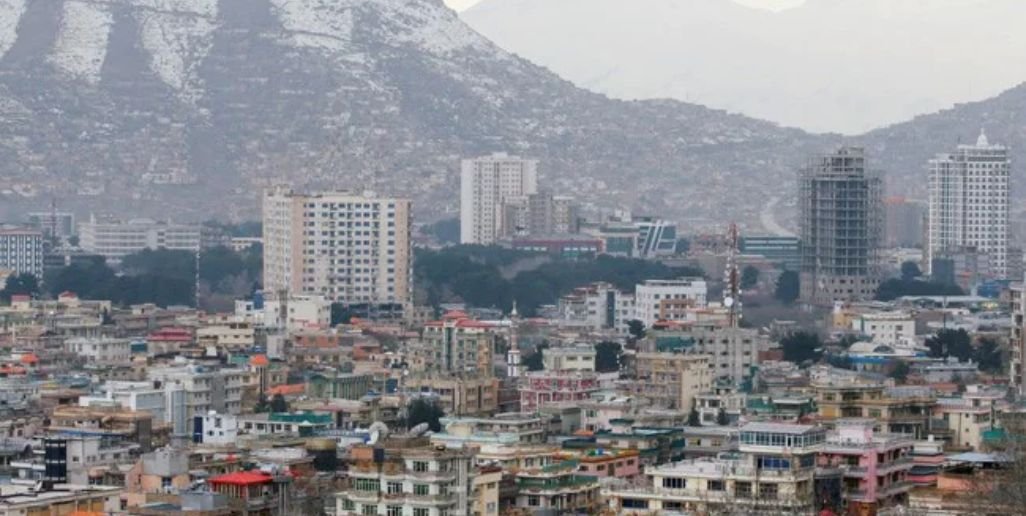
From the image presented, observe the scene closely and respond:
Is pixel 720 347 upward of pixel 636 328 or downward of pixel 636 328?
downward

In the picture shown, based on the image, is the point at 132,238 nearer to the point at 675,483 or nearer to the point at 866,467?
the point at 866,467

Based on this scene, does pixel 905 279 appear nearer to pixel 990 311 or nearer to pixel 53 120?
pixel 990 311

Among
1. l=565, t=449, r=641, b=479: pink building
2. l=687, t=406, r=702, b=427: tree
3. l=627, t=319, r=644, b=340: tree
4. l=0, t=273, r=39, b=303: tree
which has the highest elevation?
l=0, t=273, r=39, b=303: tree

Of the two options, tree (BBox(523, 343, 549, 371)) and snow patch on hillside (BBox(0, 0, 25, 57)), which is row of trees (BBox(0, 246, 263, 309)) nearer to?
tree (BBox(523, 343, 549, 371))

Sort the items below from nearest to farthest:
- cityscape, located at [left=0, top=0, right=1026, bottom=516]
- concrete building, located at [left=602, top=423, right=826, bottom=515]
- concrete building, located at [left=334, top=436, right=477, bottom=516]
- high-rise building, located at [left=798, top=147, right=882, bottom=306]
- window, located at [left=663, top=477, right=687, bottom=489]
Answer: concrete building, located at [left=334, top=436, right=477, bottom=516]
concrete building, located at [left=602, top=423, right=826, bottom=515]
window, located at [left=663, top=477, right=687, bottom=489]
cityscape, located at [left=0, top=0, right=1026, bottom=516]
high-rise building, located at [left=798, top=147, right=882, bottom=306]

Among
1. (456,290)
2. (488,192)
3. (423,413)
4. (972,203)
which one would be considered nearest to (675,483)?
(423,413)

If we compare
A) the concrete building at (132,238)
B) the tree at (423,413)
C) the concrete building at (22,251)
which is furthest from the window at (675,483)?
the concrete building at (132,238)

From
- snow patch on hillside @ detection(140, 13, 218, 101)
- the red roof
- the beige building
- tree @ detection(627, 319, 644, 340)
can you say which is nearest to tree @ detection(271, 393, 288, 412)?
the beige building

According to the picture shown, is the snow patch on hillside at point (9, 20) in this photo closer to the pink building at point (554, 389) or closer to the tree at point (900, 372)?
the tree at point (900, 372)
